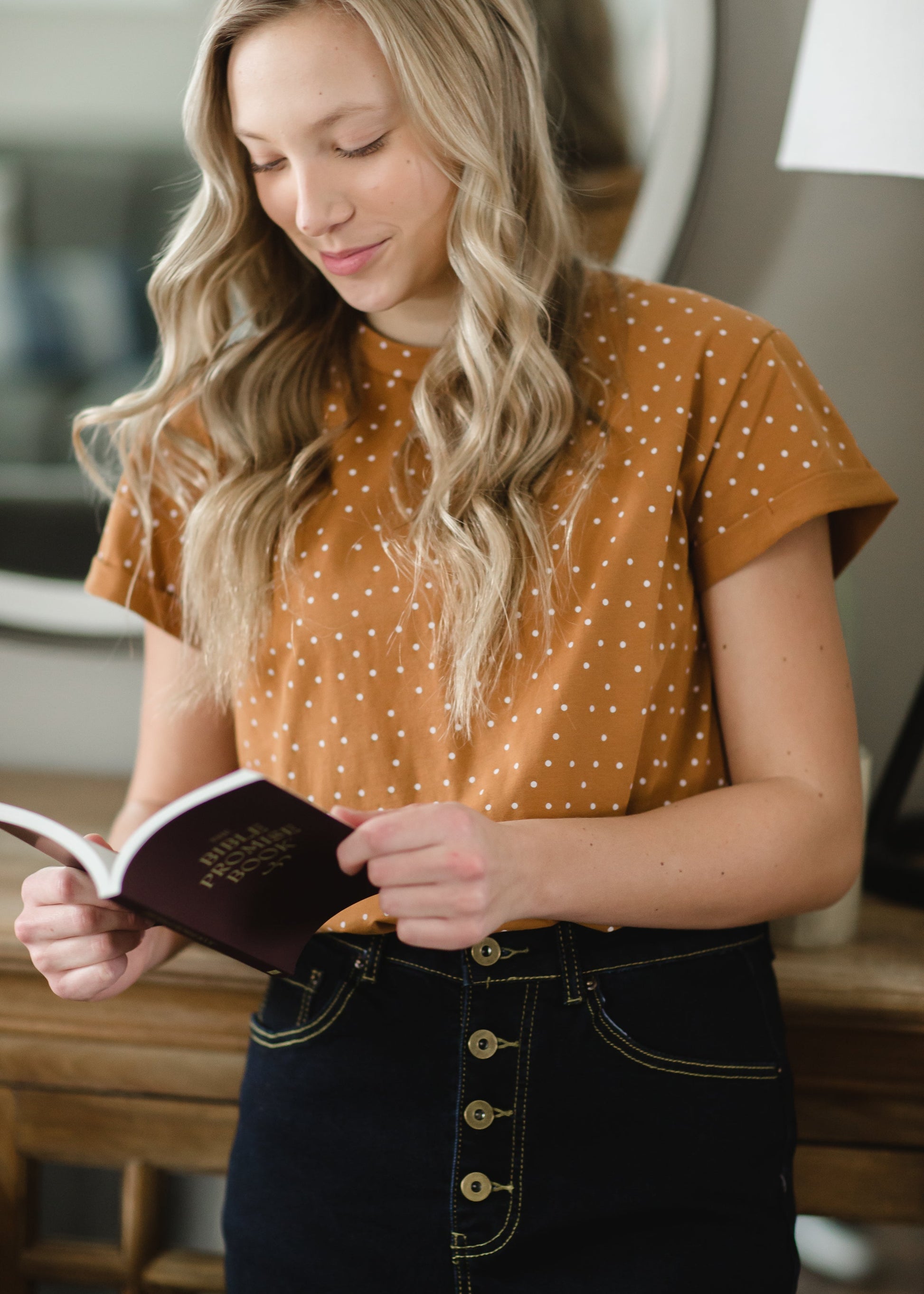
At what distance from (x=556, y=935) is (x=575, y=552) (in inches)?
12.0

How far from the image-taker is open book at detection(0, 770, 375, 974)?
0.61 m

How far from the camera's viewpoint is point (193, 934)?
0.69 m

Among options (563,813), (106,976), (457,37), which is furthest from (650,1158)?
(457,37)

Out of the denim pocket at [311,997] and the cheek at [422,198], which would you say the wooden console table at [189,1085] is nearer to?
the denim pocket at [311,997]

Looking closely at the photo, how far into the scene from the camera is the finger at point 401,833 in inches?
25.6

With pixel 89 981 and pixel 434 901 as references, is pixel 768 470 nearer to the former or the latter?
pixel 434 901

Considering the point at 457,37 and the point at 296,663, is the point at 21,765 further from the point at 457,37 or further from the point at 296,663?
the point at 457,37

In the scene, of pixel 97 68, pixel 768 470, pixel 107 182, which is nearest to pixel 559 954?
pixel 768 470

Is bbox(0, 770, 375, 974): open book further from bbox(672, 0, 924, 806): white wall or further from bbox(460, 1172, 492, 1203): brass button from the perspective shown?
bbox(672, 0, 924, 806): white wall

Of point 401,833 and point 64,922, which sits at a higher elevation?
point 401,833

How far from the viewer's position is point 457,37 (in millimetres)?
833

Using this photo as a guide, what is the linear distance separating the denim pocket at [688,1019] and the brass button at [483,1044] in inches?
3.1

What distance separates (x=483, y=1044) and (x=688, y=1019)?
0.53ft

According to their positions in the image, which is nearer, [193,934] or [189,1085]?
[193,934]
